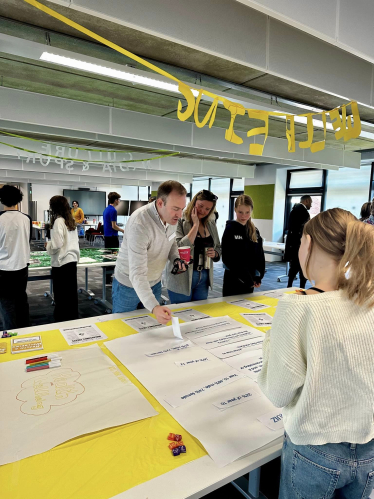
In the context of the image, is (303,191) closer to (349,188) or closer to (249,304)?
(349,188)

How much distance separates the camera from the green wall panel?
32.8 feet

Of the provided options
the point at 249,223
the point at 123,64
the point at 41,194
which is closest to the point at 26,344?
the point at 249,223

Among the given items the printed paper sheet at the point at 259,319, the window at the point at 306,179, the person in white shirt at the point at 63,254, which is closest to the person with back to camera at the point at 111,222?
the person in white shirt at the point at 63,254

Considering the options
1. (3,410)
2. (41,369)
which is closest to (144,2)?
(41,369)

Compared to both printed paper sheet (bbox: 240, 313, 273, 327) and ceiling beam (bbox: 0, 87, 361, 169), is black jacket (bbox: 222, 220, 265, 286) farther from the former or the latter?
ceiling beam (bbox: 0, 87, 361, 169)

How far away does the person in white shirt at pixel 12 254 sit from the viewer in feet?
10.2

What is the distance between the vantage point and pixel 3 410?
1.06 metres

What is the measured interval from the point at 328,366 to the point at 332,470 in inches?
9.9

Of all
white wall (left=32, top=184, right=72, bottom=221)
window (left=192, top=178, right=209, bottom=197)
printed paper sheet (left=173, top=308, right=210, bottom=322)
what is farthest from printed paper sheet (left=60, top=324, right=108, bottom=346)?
white wall (left=32, top=184, right=72, bottom=221)

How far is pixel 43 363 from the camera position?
1.34 m

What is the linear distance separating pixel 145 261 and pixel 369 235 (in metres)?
1.30

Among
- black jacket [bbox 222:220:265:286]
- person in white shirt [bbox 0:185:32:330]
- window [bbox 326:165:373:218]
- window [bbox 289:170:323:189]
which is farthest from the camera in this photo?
window [bbox 289:170:323:189]

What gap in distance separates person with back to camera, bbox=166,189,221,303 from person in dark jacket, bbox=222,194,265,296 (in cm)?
21

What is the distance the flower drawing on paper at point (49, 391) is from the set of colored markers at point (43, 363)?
42 millimetres
